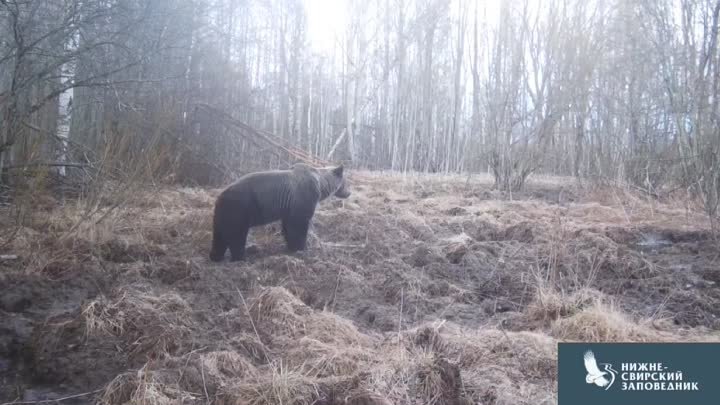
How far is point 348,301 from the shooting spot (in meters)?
3.28

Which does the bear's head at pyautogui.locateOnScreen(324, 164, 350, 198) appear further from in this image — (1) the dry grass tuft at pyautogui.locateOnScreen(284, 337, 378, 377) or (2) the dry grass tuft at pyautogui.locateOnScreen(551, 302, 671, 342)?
(2) the dry grass tuft at pyautogui.locateOnScreen(551, 302, 671, 342)

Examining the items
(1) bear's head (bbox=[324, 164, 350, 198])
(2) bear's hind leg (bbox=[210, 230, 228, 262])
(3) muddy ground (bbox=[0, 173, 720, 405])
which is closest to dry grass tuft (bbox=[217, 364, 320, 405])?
(3) muddy ground (bbox=[0, 173, 720, 405])

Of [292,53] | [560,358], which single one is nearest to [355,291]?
[560,358]

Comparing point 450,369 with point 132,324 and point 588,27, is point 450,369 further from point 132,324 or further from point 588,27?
point 588,27

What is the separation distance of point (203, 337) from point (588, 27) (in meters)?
3.38

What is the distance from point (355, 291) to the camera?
3.43m

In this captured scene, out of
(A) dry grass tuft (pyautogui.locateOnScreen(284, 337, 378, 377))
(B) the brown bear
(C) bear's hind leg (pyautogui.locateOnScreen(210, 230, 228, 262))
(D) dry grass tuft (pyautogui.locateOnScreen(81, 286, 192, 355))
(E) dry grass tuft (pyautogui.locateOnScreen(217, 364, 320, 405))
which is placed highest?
(B) the brown bear

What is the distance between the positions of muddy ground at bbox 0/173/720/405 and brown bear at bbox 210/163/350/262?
0.49ft

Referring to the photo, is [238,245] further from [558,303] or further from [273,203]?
[558,303]

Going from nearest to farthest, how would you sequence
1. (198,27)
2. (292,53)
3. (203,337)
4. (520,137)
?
1. (203,337)
2. (292,53)
3. (198,27)
4. (520,137)

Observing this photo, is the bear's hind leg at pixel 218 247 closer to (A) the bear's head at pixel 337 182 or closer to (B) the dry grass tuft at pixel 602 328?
(A) the bear's head at pixel 337 182

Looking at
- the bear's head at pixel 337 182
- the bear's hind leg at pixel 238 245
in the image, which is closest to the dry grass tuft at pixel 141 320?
the bear's hind leg at pixel 238 245

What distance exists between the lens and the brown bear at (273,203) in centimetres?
407

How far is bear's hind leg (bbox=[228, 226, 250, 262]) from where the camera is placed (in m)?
4.06
